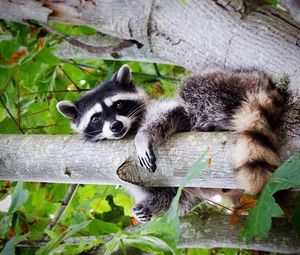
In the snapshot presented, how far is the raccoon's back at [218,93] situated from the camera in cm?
239

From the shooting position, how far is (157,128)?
2402 mm

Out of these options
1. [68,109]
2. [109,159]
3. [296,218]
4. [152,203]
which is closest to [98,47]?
[68,109]

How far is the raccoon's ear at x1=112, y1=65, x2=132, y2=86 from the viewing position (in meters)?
3.13

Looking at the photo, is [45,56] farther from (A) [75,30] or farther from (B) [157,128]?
(B) [157,128]

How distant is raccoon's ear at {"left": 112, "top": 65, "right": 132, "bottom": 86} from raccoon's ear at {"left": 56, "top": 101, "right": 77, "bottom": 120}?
29cm

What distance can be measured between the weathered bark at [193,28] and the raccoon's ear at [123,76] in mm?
144

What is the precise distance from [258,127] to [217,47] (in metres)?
0.65

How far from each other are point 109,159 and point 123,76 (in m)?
1.06

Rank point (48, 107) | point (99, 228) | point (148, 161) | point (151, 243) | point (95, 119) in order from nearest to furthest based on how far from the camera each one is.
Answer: point (151, 243) < point (148, 161) < point (99, 228) < point (95, 119) < point (48, 107)

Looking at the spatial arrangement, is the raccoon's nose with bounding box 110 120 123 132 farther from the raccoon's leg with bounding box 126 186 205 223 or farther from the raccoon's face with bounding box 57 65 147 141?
the raccoon's leg with bounding box 126 186 205 223

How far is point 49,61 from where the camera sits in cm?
312

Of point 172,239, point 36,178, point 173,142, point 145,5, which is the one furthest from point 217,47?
point 172,239

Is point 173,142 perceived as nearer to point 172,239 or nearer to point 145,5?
point 172,239

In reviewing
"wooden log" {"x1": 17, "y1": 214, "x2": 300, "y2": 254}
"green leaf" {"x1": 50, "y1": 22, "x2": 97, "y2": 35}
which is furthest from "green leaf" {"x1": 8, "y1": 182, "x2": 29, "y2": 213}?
"green leaf" {"x1": 50, "y1": 22, "x2": 97, "y2": 35}
